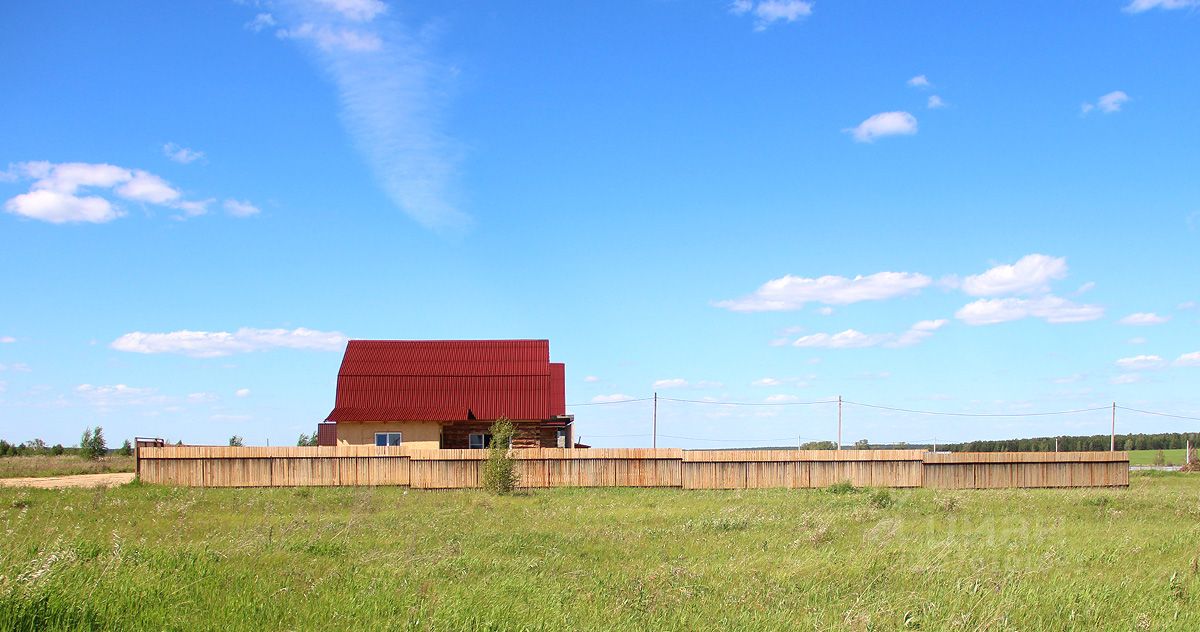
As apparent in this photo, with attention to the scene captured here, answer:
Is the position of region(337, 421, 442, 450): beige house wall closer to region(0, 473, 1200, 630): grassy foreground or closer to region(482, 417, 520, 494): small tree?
region(482, 417, 520, 494): small tree

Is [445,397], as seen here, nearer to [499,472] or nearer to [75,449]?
[499,472]

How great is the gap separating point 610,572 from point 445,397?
28.3 metres

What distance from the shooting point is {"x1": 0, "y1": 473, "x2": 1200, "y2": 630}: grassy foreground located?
7.96 metres

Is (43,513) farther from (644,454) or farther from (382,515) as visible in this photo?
(644,454)

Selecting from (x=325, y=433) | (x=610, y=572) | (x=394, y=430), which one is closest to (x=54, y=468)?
(x=325, y=433)

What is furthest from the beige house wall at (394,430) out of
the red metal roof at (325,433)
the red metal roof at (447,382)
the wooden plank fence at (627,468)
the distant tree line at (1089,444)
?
the distant tree line at (1089,444)

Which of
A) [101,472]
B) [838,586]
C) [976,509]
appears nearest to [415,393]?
[101,472]

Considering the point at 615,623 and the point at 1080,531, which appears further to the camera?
the point at 1080,531

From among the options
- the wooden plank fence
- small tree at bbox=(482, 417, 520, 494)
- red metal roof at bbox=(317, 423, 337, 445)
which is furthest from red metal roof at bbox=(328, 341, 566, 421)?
small tree at bbox=(482, 417, 520, 494)

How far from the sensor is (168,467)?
3020cm

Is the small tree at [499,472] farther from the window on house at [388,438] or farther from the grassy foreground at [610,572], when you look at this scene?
the window on house at [388,438]

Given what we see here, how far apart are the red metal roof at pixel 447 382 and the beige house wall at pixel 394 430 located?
46cm

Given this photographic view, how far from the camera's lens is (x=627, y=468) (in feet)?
101

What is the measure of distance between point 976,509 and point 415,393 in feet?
79.9
